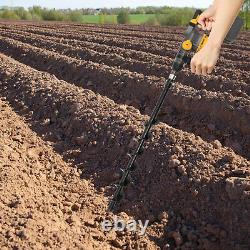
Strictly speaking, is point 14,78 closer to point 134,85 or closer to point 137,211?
point 134,85

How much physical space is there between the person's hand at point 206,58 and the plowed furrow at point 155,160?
1.87 m

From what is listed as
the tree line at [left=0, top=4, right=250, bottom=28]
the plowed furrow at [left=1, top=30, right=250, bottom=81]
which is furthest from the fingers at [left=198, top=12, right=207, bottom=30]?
the tree line at [left=0, top=4, right=250, bottom=28]

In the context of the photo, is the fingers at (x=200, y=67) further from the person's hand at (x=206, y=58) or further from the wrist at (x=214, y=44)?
the wrist at (x=214, y=44)

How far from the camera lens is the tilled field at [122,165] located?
3990 mm

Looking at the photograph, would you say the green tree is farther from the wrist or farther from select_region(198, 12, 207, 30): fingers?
the wrist

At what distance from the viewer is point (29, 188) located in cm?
443

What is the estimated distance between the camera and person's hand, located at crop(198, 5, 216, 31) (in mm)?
3082

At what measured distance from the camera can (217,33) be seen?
8.21ft

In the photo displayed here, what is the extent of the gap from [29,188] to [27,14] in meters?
50.0

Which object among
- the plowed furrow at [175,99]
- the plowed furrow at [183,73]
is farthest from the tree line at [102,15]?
the plowed furrow at [175,99]

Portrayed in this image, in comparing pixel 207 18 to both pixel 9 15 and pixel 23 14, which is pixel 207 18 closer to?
pixel 9 15

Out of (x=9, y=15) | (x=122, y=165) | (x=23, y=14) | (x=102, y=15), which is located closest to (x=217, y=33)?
(x=122, y=165)

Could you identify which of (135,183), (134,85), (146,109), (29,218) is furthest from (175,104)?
(29,218)

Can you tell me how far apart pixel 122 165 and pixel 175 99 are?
2403 mm
